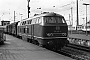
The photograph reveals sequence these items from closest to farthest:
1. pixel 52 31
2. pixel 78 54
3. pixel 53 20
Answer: pixel 78 54
pixel 52 31
pixel 53 20

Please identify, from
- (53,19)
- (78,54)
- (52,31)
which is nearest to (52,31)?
(52,31)

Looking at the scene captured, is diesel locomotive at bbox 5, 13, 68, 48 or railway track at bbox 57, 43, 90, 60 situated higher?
diesel locomotive at bbox 5, 13, 68, 48

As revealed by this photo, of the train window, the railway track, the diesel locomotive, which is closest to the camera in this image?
the railway track

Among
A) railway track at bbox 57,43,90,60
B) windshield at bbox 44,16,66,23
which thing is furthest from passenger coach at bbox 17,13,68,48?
railway track at bbox 57,43,90,60

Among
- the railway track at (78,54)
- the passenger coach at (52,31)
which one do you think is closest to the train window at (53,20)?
the passenger coach at (52,31)

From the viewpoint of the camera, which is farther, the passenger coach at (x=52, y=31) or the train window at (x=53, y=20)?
the train window at (x=53, y=20)

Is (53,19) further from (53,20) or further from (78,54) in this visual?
(78,54)

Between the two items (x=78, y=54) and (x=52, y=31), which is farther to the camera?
(x=52, y=31)

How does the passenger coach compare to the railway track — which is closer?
the railway track

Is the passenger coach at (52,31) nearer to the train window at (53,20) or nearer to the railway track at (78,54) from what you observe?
the train window at (53,20)

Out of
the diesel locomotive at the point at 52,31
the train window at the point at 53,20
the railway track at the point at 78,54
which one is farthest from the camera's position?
the train window at the point at 53,20

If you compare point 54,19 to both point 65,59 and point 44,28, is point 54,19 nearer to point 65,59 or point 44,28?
point 44,28

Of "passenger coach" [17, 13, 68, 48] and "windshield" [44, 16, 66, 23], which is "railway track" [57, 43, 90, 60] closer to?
"passenger coach" [17, 13, 68, 48]

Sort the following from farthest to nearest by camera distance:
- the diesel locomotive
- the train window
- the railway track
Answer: the train window
the diesel locomotive
the railway track
